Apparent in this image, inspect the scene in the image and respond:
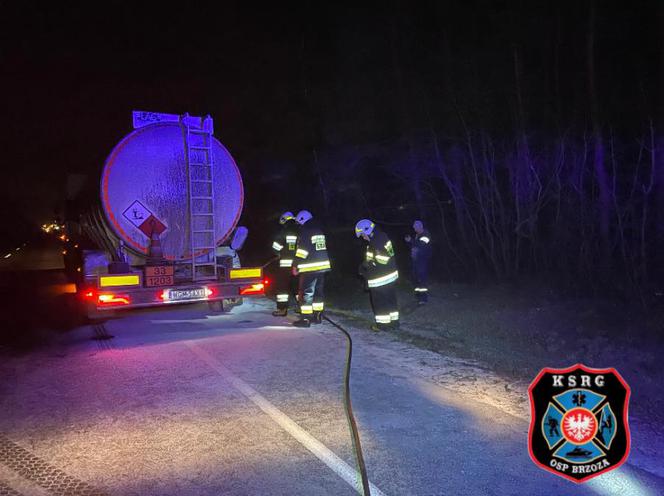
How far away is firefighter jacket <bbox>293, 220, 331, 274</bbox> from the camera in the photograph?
28.2 ft

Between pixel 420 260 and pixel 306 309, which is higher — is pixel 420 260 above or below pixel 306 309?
above

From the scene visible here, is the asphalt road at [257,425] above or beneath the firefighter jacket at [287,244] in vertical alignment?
beneath

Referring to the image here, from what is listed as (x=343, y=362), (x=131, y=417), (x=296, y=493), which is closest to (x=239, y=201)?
(x=343, y=362)

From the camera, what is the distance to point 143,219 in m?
7.72

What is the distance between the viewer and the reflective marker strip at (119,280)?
737 centimetres

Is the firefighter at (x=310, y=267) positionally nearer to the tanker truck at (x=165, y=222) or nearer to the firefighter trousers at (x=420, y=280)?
the tanker truck at (x=165, y=222)

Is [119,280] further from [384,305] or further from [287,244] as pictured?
[384,305]

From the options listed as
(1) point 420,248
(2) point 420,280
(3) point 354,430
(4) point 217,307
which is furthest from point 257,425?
(1) point 420,248

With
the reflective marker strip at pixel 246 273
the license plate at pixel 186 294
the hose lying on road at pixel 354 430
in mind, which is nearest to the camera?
the hose lying on road at pixel 354 430

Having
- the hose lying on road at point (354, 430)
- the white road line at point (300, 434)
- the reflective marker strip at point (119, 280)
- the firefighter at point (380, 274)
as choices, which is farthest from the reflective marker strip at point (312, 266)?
the white road line at point (300, 434)

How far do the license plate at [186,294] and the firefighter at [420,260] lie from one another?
4440mm

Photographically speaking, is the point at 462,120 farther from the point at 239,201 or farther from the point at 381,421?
the point at 381,421

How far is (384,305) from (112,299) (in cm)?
390

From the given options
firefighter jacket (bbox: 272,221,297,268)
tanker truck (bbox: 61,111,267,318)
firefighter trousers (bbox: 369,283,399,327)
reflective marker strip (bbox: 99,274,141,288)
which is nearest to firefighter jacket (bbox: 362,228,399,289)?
firefighter trousers (bbox: 369,283,399,327)
